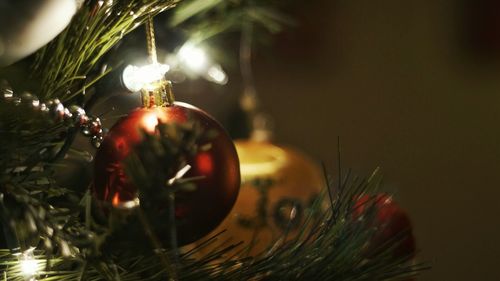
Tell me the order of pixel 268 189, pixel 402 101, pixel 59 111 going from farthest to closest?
1. pixel 402 101
2. pixel 268 189
3. pixel 59 111

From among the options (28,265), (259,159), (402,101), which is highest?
(402,101)

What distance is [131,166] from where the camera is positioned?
1.05 feet

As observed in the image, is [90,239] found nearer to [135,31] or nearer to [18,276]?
[18,276]

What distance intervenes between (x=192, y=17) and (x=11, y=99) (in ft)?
0.92

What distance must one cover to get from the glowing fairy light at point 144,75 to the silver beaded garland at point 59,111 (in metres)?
0.04

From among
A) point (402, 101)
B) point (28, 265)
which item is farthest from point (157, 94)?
point (402, 101)

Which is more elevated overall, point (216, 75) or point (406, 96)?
point (406, 96)

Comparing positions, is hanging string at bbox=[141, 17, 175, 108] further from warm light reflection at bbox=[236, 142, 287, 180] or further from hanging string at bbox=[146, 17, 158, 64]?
warm light reflection at bbox=[236, 142, 287, 180]

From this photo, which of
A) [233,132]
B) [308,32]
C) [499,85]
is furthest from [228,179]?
[499,85]

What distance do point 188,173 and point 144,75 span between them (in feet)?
0.25

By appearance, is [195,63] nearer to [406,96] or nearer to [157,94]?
[157,94]

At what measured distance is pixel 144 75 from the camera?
17.9 inches

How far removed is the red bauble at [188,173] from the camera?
15.8 inches

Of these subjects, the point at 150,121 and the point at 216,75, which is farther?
Result: the point at 216,75
